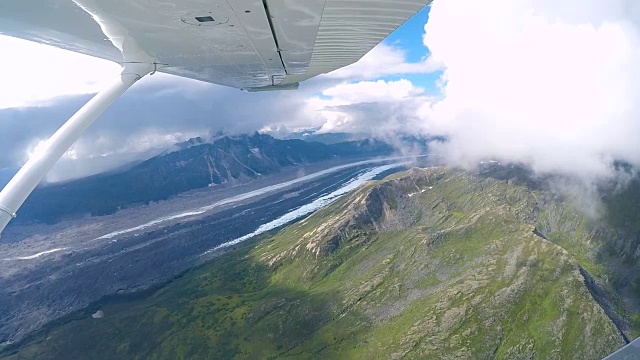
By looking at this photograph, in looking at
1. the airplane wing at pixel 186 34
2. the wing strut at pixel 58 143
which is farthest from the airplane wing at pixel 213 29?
the wing strut at pixel 58 143

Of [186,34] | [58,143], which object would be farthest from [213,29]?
[58,143]

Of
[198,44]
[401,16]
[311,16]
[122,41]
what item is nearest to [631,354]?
[401,16]

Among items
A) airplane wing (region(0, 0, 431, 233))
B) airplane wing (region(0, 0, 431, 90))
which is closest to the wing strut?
airplane wing (region(0, 0, 431, 233))

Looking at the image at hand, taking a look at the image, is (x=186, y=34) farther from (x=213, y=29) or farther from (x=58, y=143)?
(x=58, y=143)

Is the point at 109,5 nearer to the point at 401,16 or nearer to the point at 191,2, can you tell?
the point at 191,2

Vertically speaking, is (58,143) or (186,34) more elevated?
(186,34)

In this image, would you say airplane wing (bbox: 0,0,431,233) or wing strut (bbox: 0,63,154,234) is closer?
airplane wing (bbox: 0,0,431,233)

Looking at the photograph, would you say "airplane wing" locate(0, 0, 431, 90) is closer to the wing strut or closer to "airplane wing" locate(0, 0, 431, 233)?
"airplane wing" locate(0, 0, 431, 233)
